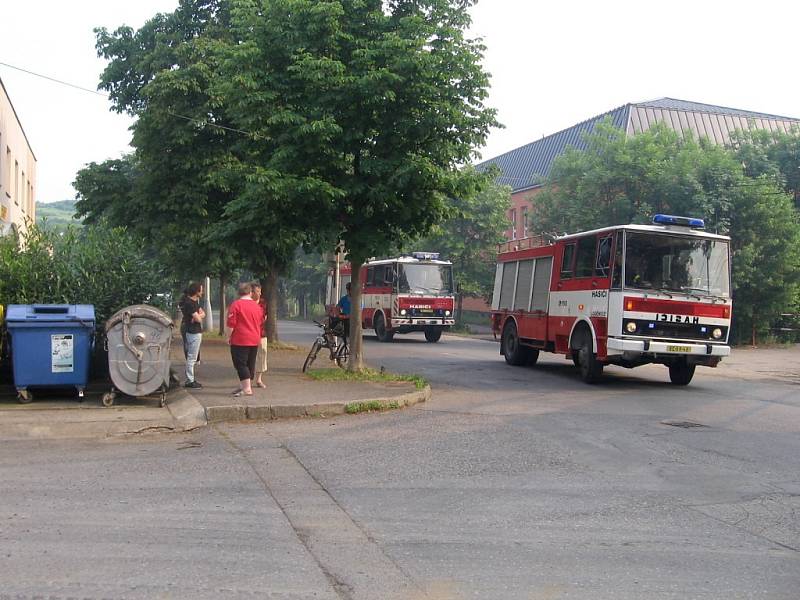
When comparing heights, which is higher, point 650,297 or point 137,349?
point 650,297

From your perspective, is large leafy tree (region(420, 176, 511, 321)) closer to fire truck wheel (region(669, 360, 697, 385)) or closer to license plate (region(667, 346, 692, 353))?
fire truck wheel (region(669, 360, 697, 385))

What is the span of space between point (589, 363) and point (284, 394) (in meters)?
6.32

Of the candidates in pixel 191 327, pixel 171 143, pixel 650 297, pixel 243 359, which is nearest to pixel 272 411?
pixel 243 359

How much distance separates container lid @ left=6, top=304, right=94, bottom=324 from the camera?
10.8m

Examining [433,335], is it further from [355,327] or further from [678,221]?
[678,221]

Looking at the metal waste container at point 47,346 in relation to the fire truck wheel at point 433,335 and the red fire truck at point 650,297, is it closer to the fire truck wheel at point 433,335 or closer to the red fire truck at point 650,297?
the red fire truck at point 650,297

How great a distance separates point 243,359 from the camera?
11945 millimetres

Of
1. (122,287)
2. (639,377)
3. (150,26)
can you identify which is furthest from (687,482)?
(150,26)

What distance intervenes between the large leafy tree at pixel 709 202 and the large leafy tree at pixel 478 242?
8.80m

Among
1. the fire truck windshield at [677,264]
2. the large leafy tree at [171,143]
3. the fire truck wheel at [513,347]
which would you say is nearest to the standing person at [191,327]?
the large leafy tree at [171,143]

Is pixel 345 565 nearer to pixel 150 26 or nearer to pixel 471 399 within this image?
pixel 471 399

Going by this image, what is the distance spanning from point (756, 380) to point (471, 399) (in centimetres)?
854

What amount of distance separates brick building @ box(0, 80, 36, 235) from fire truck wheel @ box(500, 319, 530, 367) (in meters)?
11.9

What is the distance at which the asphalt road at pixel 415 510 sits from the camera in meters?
4.75
